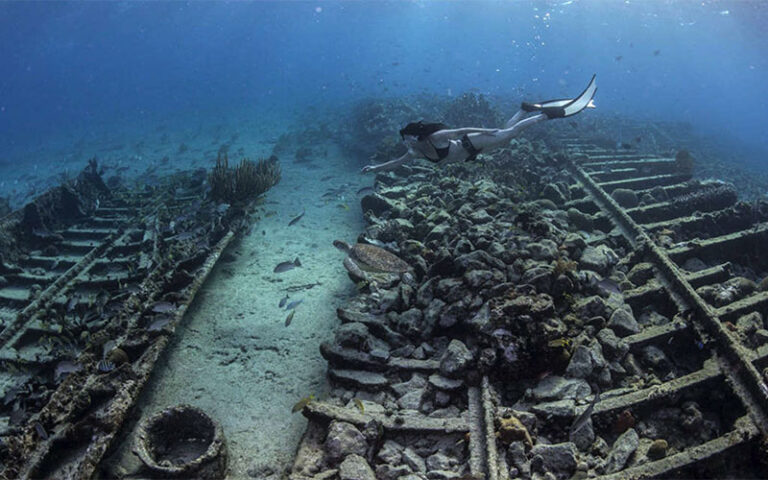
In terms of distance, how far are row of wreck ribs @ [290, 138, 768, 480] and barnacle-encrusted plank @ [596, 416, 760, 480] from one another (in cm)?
2

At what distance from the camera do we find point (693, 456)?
3488mm

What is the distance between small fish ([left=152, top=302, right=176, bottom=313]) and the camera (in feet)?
19.5

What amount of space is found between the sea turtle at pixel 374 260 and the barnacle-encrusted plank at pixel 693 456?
4.25m

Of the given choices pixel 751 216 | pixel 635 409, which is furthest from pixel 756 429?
pixel 751 216

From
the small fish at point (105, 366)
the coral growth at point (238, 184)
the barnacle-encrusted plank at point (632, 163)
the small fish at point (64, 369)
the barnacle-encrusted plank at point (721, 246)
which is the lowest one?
the small fish at point (64, 369)

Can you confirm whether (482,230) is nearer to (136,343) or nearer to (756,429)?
(756,429)

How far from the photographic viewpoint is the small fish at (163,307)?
5.95 meters

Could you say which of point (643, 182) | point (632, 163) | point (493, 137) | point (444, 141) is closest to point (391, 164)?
point (444, 141)

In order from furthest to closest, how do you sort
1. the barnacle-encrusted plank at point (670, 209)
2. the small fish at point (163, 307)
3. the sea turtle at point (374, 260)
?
the barnacle-encrusted plank at point (670, 209)
the sea turtle at point (374, 260)
the small fish at point (163, 307)

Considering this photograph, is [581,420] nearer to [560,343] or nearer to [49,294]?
[560,343]

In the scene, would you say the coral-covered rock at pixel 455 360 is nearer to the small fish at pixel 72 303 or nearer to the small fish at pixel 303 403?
the small fish at pixel 303 403

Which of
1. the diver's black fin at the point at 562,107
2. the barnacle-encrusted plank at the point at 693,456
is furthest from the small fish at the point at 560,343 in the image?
the diver's black fin at the point at 562,107

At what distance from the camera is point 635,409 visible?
13.5 feet

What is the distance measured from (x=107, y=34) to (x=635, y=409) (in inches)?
4436
